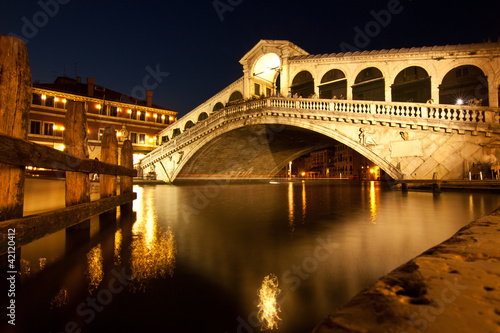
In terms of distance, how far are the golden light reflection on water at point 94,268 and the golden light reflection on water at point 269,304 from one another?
1166 mm

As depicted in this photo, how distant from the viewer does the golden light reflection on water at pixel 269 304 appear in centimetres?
142

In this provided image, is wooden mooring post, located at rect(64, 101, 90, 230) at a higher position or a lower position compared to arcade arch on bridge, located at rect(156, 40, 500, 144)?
lower

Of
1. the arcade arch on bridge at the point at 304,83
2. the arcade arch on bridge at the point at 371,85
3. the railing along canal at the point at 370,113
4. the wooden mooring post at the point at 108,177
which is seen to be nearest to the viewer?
the wooden mooring post at the point at 108,177

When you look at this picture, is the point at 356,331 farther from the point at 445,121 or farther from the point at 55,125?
the point at 55,125

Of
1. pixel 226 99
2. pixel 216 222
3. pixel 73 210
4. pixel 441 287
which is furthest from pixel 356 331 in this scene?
pixel 226 99

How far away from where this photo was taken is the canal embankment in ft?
2.52

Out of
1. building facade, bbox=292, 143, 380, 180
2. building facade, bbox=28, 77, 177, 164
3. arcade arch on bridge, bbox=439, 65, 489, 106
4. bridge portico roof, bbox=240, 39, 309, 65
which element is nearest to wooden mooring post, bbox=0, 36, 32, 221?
arcade arch on bridge, bbox=439, 65, 489, 106

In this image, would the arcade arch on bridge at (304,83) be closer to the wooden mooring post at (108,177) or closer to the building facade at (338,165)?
the wooden mooring post at (108,177)

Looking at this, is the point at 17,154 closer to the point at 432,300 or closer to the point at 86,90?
the point at 432,300

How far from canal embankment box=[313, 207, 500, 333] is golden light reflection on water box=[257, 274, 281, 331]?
2.06ft

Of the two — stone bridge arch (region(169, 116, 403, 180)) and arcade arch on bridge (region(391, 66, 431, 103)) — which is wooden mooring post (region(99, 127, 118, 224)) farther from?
arcade arch on bridge (region(391, 66, 431, 103))

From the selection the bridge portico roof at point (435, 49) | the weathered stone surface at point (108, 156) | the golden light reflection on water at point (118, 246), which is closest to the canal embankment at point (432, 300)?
the golden light reflection on water at point (118, 246)

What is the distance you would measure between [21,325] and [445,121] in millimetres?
14202

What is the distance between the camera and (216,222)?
436cm
